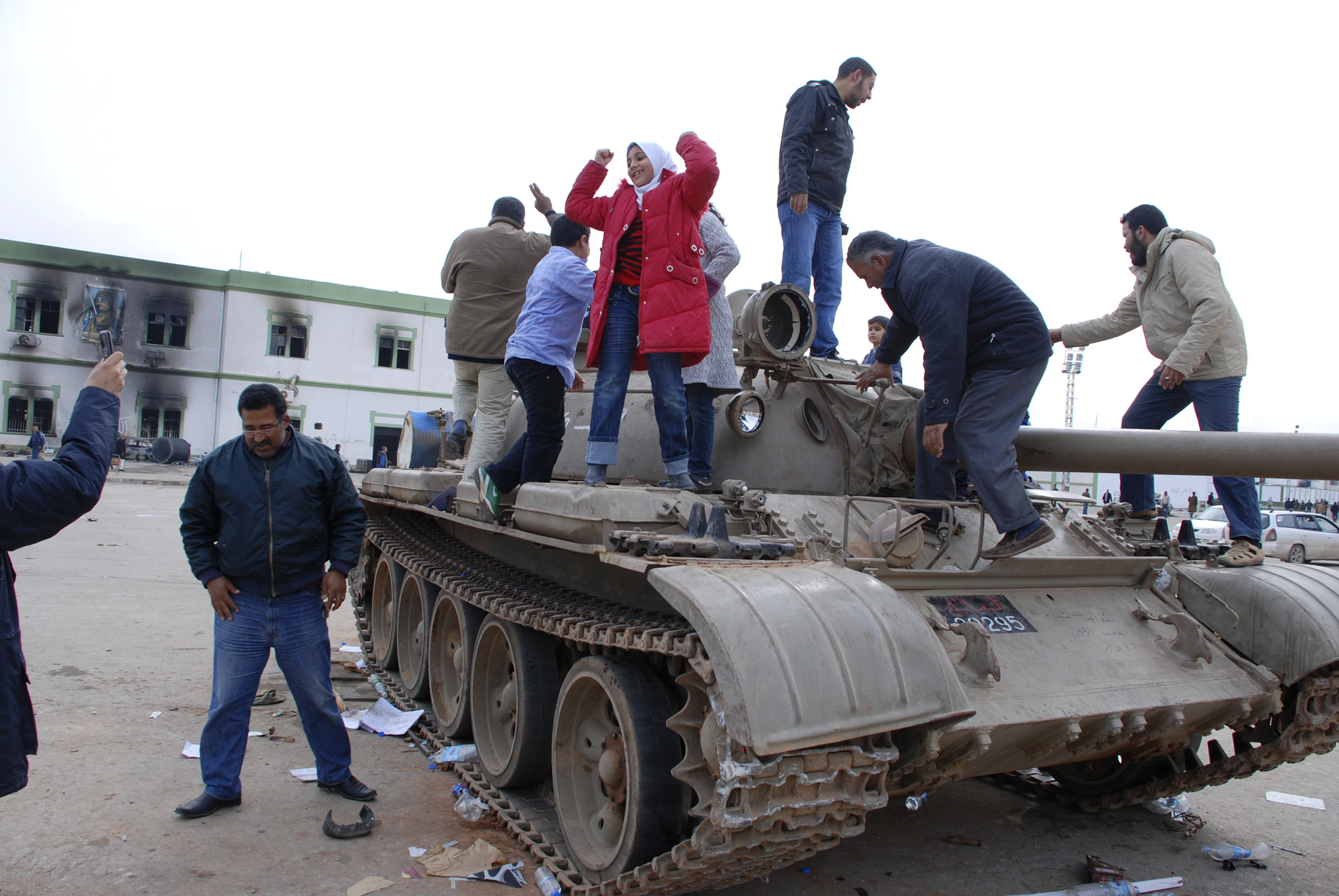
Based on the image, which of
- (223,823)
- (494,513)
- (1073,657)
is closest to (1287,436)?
(1073,657)

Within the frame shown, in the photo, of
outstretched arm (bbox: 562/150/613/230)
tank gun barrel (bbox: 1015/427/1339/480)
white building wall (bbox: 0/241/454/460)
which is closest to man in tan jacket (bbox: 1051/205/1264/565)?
tank gun barrel (bbox: 1015/427/1339/480)

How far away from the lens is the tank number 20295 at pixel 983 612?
371cm

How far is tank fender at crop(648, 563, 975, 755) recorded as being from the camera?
9.05 ft

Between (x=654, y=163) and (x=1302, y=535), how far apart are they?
2202 cm

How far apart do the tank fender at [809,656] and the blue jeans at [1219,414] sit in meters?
2.57

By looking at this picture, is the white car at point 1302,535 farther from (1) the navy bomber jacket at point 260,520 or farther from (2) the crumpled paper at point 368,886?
(2) the crumpled paper at point 368,886

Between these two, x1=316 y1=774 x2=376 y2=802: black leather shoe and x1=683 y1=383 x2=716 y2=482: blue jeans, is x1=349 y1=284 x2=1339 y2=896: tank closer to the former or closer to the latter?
x1=683 y1=383 x2=716 y2=482: blue jeans

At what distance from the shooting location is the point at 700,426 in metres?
4.83

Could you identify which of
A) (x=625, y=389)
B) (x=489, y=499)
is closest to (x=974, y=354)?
(x=625, y=389)

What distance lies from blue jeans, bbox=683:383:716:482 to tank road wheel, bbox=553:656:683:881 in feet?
3.92

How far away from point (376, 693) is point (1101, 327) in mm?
5761

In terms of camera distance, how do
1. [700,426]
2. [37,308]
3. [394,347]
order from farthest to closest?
[394,347] → [37,308] → [700,426]

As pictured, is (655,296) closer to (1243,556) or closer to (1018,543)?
(1018,543)

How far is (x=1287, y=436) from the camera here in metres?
4.15
